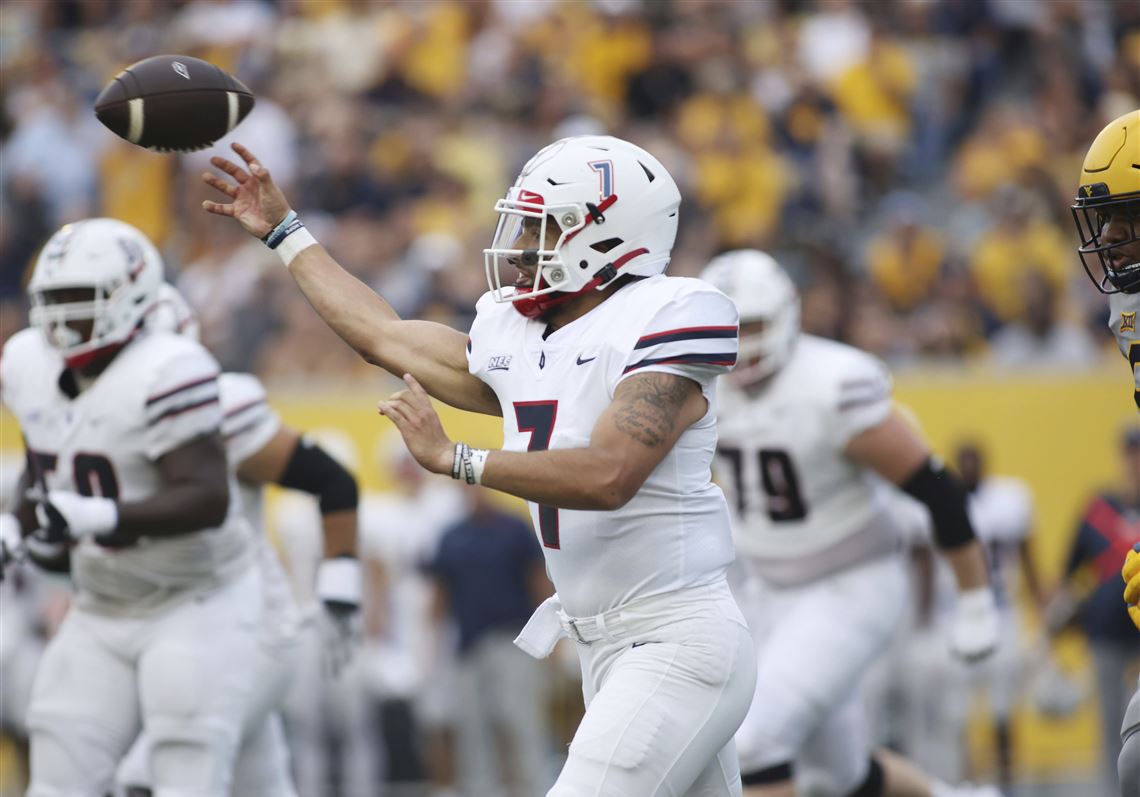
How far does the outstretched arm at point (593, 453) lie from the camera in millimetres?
3869

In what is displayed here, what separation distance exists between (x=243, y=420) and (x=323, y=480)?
31 cm

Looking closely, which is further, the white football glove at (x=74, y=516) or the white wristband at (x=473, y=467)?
the white football glove at (x=74, y=516)

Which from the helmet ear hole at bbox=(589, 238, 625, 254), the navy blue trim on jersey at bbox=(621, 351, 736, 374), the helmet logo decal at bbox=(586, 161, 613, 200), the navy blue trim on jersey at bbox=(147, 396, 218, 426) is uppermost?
the helmet logo decal at bbox=(586, 161, 613, 200)

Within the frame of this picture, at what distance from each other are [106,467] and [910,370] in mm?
5849

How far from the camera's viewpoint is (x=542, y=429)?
4121mm

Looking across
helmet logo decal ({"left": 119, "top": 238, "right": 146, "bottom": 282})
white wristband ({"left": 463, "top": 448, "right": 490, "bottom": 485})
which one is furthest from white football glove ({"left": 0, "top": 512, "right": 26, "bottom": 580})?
white wristband ({"left": 463, "top": 448, "right": 490, "bottom": 485})

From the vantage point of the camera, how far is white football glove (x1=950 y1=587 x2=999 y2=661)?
6.09m

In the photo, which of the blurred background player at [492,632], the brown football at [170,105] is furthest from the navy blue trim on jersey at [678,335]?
the blurred background player at [492,632]

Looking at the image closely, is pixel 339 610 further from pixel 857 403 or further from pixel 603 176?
pixel 603 176

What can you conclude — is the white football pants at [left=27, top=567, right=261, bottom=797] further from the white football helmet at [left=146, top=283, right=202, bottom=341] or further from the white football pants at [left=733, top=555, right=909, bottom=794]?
the white football pants at [left=733, top=555, right=909, bottom=794]

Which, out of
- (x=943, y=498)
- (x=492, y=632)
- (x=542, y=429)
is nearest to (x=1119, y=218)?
(x=542, y=429)

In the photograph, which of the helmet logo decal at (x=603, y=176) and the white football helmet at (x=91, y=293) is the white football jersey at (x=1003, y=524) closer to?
the white football helmet at (x=91, y=293)

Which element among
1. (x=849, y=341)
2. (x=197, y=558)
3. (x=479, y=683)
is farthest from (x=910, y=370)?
(x=197, y=558)

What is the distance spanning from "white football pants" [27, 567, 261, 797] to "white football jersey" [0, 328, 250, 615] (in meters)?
0.09
